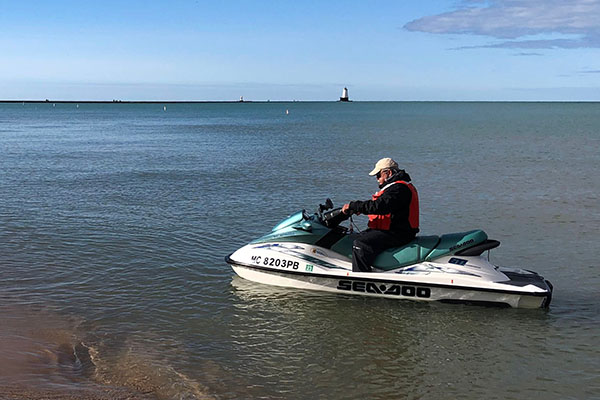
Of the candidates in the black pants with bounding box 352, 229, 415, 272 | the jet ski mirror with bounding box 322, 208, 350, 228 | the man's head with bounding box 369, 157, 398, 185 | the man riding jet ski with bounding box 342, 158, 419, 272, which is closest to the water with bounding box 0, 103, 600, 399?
the black pants with bounding box 352, 229, 415, 272

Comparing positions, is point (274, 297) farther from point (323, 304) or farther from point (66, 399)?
point (66, 399)

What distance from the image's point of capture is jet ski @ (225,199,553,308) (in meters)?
7.59

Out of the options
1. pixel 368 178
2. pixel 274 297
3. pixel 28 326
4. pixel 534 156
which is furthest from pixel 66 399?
pixel 534 156

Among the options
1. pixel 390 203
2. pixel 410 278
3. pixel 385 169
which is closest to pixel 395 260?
pixel 410 278

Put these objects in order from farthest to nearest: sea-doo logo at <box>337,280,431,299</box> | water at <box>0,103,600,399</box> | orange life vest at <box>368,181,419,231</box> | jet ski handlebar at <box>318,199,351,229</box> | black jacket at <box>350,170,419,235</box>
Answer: jet ski handlebar at <box>318,199,351,229</box> → sea-doo logo at <box>337,280,431,299</box> → orange life vest at <box>368,181,419,231</box> → black jacket at <box>350,170,419,235</box> → water at <box>0,103,600,399</box>

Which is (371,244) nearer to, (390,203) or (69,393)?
(390,203)

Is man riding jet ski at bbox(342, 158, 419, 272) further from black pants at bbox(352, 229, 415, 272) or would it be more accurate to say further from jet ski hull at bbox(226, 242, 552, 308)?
jet ski hull at bbox(226, 242, 552, 308)

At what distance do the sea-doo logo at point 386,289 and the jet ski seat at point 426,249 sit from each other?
23 cm

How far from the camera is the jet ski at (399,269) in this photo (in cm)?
759

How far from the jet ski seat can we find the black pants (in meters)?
0.07

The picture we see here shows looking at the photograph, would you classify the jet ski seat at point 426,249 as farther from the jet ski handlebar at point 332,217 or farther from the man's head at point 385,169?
the man's head at point 385,169

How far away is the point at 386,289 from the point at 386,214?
91 centimetres

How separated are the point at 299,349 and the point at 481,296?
236cm

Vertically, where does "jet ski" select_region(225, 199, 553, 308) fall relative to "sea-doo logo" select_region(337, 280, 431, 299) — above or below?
above
